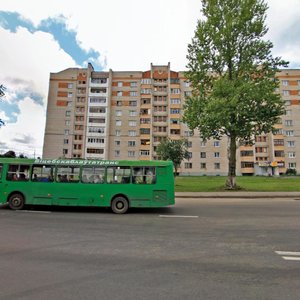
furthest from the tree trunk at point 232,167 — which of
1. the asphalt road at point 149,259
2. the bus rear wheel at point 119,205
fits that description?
the bus rear wheel at point 119,205

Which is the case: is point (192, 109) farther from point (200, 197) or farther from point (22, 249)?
point (22, 249)

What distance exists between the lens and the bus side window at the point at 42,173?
1164 cm

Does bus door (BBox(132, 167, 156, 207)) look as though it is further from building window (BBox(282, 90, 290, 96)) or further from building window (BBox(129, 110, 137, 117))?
building window (BBox(282, 90, 290, 96))

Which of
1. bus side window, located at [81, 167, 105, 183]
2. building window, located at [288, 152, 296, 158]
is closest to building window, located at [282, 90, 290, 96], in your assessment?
building window, located at [288, 152, 296, 158]

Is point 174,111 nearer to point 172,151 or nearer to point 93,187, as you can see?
point 172,151

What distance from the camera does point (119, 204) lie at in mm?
11148

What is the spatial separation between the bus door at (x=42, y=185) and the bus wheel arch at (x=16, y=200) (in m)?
0.54

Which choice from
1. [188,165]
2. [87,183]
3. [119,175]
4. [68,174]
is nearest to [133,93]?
[188,165]

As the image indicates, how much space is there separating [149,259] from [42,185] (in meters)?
8.44

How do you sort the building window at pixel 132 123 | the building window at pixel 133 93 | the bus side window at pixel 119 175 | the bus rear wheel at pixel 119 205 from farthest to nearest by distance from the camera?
the building window at pixel 133 93
the building window at pixel 132 123
the bus side window at pixel 119 175
the bus rear wheel at pixel 119 205

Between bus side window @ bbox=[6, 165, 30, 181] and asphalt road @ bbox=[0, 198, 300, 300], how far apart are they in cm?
305

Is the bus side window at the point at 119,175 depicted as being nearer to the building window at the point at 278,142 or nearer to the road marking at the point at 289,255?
the road marking at the point at 289,255

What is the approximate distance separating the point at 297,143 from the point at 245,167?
16.7m

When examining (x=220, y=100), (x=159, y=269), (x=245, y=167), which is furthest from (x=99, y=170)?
(x=245, y=167)
